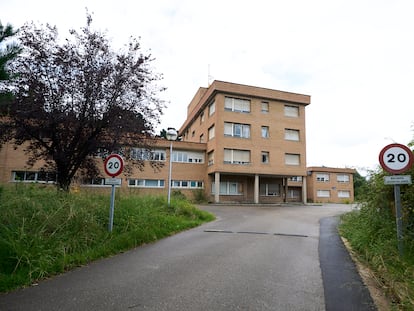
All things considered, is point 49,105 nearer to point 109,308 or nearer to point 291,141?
point 109,308

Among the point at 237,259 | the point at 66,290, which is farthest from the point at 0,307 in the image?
the point at 237,259

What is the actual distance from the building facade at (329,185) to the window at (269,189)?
15.2m

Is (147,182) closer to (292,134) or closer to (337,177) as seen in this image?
(292,134)

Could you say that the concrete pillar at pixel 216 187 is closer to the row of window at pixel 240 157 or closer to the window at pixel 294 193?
the row of window at pixel 240 157

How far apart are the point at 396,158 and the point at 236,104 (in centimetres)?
2560

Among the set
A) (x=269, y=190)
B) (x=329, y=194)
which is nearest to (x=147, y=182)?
Answer: (x=269, y=190)

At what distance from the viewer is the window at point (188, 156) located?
31.7 meters

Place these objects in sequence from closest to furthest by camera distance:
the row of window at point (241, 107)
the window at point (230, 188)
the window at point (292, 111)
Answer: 1. the row of window at point (241, 107)
2. the window at point (230, 188)
3. the window at point (292, 111)

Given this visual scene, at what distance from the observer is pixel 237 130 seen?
30.2m

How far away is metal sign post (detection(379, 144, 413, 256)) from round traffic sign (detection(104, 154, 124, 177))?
19.1 feet

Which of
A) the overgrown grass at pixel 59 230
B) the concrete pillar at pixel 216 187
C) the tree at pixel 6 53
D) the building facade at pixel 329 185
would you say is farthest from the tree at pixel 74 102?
the building facade at pixel 329 185

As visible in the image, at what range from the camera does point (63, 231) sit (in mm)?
6082

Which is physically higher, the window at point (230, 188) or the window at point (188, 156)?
the window at point (188, 156)

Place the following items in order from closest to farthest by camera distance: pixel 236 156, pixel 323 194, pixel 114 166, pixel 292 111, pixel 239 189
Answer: pixel 114 166 → pixel 236 156 → pixel 239 189 → pixel 292 111 → pixel 323 194
